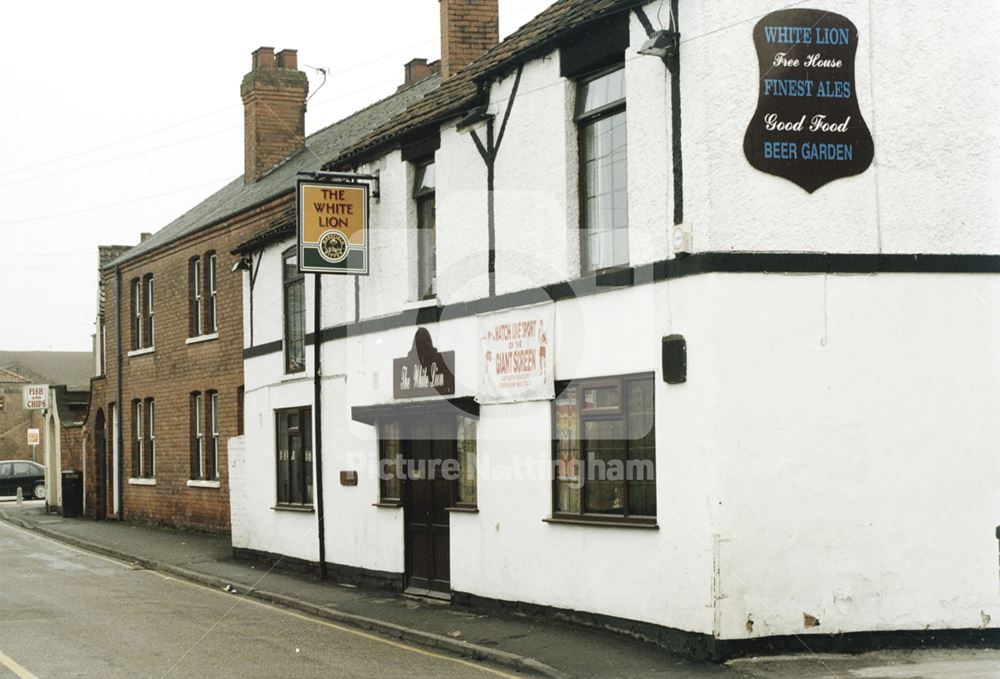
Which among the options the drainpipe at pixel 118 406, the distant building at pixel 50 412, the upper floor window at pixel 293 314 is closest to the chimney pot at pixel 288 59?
the drainpipe at pixel 118 406

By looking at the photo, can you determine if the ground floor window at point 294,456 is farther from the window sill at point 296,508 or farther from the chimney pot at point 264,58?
the chimney pot at point 264,58

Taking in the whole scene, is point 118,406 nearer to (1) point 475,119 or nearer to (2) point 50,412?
(2) point 50,412

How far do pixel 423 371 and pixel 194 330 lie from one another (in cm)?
1513

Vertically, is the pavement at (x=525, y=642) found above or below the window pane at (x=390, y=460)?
below

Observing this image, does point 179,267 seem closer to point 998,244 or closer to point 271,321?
point 271,321

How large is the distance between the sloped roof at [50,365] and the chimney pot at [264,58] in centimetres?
7161

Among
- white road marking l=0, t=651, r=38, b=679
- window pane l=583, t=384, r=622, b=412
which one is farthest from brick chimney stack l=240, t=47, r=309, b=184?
white road marking l=0, t=651, r=38, b=679

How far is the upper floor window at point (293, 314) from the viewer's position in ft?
70.1

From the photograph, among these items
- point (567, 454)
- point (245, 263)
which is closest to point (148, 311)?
point (245, 263)

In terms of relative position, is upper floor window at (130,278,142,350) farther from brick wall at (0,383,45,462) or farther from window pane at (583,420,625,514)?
brick wall at (0,383,45,462)

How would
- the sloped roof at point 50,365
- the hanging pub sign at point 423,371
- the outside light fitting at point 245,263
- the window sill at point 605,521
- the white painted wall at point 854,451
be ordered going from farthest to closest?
the sloped roof at point 50,365 → the outside light fitting at point 245,263 → the hanging pub sign at point 423,371 → the window sill at point 605,521 → the white painted wall at point 854,451

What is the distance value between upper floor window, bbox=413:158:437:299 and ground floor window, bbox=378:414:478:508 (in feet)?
6.14

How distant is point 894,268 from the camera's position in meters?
11.8

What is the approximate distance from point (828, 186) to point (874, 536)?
340 cm
